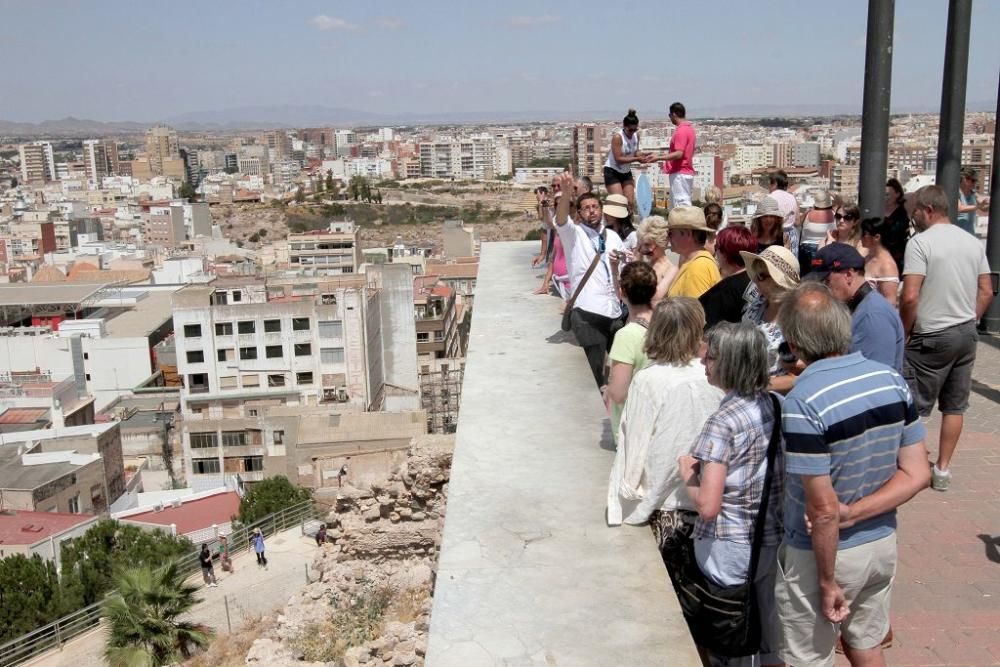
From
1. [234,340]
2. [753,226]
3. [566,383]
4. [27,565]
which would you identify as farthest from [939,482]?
[234,340]

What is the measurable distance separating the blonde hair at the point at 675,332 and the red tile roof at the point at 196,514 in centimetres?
2197

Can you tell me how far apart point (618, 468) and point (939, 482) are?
2.09m

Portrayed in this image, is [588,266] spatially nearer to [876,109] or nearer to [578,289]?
[578,289]

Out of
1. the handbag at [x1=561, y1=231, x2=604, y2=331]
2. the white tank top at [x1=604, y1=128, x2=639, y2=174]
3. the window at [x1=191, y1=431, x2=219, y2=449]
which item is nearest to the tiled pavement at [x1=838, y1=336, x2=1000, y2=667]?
the handbag at [x1=561, y1=231, x2=604, y2=331]

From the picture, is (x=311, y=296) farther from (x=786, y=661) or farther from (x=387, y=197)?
(x=387, y=197)

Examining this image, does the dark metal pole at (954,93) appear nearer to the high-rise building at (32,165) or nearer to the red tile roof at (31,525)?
the red tile roof at (31,525)

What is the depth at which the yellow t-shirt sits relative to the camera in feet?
14.2

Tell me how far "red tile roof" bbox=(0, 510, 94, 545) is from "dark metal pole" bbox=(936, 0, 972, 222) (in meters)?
20.4

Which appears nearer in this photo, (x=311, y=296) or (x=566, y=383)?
(x=566, y=383)

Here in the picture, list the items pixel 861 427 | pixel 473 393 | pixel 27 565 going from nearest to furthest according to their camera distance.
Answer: pixel 861 427 → pixel 473 393 → pixel 27 565

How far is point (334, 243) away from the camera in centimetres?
6284

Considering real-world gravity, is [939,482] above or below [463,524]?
below

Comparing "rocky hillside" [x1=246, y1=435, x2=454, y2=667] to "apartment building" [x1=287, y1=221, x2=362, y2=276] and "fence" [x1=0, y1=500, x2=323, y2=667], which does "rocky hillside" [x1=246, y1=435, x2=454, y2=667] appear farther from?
"apartment building" [x1=287, y1=221, x2=362, y2=276]

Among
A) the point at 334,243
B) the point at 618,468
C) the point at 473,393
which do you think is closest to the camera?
the point at 618,468
